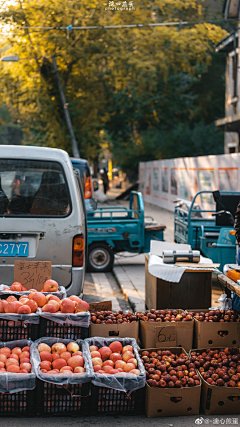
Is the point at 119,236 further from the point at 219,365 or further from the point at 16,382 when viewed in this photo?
the point at 16,382

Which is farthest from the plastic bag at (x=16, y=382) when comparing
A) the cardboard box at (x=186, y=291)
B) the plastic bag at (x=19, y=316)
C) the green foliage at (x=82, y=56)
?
the green foliage at (x=82, y=56)

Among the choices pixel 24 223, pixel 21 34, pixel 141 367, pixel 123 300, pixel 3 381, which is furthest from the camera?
pixel 21 34

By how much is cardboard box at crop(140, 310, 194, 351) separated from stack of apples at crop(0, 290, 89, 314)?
66 centimetres

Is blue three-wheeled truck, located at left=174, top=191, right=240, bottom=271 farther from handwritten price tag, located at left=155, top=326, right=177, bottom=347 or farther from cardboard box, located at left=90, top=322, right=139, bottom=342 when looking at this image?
cardboard box, located at left=90, top=322, right=139, bottom=342

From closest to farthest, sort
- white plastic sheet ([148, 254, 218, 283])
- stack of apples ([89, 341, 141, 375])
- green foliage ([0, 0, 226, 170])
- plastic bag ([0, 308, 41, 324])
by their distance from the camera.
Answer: stack of apples ([89, 341, 141, 375])
plastic bag ([0, 308, 41, 324])
white plastic sheet ([148, 254, 218, 283])
green foliage ([0, 0, 226, 170])

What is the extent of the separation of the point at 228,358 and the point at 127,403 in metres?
1.06

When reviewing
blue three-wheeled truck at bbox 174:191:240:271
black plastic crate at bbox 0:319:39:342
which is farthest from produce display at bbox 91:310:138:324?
blue three-wheeled truck at bbox 174:191:240:271

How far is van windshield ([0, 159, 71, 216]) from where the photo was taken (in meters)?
5.61

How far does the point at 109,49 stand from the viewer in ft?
80.2

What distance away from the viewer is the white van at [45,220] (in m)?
5.50

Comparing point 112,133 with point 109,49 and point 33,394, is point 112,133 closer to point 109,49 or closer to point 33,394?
point 109,49

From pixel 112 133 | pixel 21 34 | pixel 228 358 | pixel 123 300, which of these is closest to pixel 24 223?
pixel 228 358

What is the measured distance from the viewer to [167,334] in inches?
190

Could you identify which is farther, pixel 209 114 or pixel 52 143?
pixel 209 114
